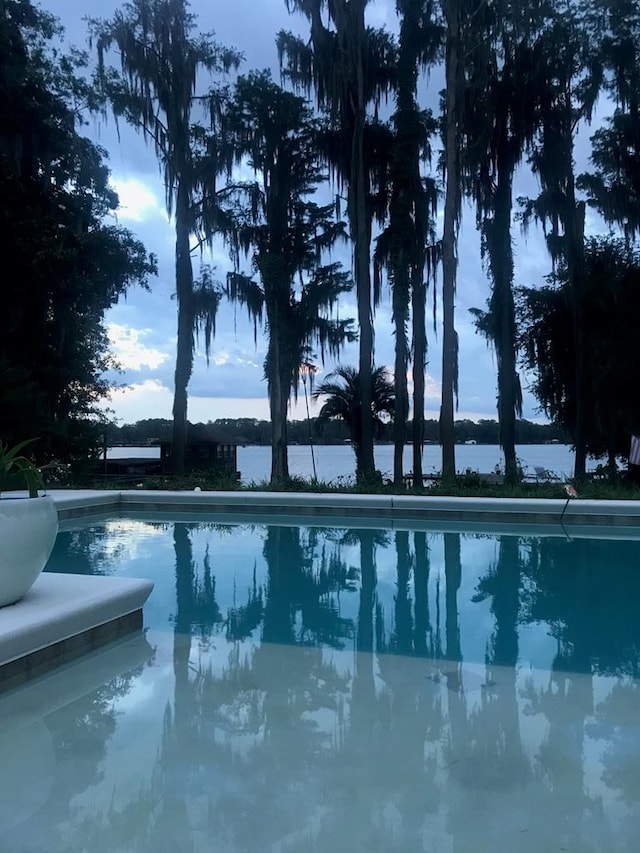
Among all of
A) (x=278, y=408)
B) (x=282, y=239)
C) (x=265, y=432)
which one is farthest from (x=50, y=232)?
(x=265, y=432)

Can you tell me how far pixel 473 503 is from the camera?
823 centimetres

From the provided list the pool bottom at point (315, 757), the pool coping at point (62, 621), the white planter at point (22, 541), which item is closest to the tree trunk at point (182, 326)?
the pool coping at point (62, 621)

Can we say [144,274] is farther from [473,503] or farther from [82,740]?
[82,740]

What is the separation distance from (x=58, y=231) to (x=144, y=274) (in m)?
2.00

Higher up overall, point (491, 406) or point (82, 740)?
point (491, 406)

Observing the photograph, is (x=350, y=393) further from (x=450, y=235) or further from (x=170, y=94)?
(x=170, y=94)

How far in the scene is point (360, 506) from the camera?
867cm

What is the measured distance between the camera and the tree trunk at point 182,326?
13930 mm

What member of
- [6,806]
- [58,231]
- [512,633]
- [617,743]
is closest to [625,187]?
[58,231]

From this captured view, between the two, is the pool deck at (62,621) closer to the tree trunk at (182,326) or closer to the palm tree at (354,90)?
the tree trunk at (182,326)

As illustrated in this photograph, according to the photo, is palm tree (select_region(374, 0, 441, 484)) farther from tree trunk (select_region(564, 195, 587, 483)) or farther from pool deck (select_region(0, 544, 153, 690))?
pool deck (select_region(0, 544, 153, 690))

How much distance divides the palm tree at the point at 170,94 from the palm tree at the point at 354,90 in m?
2.12

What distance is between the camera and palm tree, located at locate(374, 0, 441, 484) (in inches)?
551

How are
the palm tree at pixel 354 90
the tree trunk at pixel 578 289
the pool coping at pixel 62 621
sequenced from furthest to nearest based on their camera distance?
the tree trunk at pixel 578 289
the palm tree at pixel 354 90
the pool coping at pixel 62 621
